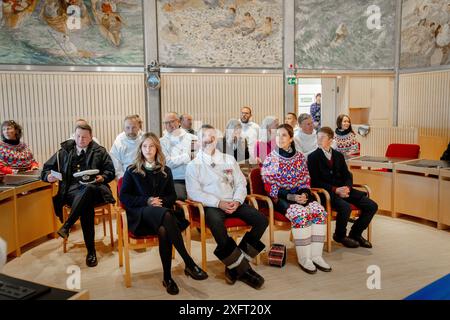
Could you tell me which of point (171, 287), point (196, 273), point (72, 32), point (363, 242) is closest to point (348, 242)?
point (363, 242)

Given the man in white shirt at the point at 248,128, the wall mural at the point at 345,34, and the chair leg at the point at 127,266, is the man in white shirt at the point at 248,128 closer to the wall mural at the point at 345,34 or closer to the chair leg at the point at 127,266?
the wall mural at the point at 345,34

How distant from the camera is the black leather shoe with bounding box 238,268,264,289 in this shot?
4043 millimetres

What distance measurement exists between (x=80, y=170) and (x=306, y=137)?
3.16 meters

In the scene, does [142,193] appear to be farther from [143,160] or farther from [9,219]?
[9,219]

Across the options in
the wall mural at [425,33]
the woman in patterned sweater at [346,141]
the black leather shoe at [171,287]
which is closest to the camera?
the black leather shoe at [171,287]

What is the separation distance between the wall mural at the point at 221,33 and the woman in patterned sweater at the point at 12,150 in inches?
136

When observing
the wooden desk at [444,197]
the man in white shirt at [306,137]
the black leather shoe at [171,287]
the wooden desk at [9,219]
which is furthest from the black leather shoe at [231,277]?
the wooden desk at [444,197]

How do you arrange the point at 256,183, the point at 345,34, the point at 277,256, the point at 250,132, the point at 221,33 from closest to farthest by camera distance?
the point at 277,256
the point at 256,183
the point at 250,132
the point at 221,33
the point at 345,34

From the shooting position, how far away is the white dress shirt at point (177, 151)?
5609 mm

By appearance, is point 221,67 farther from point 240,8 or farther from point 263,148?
point 263,148

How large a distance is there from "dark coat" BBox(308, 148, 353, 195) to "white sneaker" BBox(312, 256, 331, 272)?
854 mm

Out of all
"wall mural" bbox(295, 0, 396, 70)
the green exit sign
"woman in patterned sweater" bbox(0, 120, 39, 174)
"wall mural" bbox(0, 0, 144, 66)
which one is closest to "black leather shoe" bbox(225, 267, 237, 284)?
"woman in patterned sweater" bbox(0, 120, 39, 174)

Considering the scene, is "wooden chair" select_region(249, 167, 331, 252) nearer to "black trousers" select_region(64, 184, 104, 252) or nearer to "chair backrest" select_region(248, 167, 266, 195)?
"chair backrest" select_region(248, 167, 266, 195)

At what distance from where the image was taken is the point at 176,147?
585 centimetres
